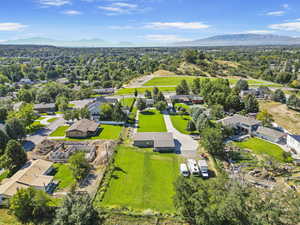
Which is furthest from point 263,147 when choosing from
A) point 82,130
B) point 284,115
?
point 82,130

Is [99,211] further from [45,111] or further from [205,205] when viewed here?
[45,111]

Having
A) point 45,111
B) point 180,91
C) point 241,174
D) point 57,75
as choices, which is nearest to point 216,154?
point 241,174

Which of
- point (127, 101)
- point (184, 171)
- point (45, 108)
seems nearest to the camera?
point (184, 171)

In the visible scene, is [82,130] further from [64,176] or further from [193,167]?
[193,167]

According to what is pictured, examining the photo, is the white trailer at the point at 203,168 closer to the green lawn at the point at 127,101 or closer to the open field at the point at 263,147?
the open field at the point at 263,147

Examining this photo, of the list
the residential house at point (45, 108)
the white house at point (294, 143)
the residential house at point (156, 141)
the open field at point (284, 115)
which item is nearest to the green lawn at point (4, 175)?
the residential house at point (156, 141)
